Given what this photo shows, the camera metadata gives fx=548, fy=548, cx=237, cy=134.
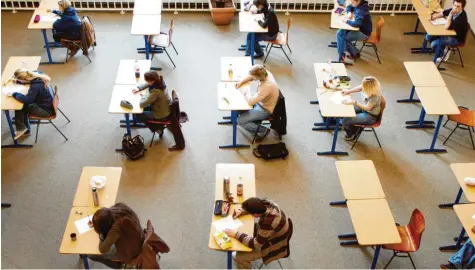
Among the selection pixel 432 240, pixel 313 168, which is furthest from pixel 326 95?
pixel 432 240

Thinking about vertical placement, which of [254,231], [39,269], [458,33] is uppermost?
[458,33]

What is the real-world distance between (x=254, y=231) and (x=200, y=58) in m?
4.79

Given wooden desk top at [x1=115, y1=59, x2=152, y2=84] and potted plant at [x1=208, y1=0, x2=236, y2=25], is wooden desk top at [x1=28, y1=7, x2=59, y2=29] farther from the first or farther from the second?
potted plant at [x1=208, y1=0, x2=236, y2=25]

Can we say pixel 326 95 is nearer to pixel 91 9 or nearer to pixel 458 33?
pixel 458 33

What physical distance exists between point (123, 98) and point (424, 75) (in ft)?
15.4

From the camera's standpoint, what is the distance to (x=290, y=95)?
31.1 feet

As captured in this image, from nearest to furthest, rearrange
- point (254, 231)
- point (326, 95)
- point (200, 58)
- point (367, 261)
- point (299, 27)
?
point (254, 231)
point (367, 261)
point (326, 95)
point (200, 58)
point (299, 27)

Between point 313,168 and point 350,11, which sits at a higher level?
point 350,11

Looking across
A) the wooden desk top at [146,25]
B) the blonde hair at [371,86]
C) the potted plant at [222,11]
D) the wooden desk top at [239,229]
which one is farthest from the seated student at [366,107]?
the potted plant at [222,11]

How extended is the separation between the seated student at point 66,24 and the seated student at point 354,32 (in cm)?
473

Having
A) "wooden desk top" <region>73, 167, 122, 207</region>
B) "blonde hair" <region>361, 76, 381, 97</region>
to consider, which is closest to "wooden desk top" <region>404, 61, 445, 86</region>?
"blonde hair" <region>361, 76, 381, 97</region>

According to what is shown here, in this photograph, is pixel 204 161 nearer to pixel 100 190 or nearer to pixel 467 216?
pixel 100 190

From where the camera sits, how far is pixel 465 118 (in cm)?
836

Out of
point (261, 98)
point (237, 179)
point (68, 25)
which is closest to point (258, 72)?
point (261, 98)
